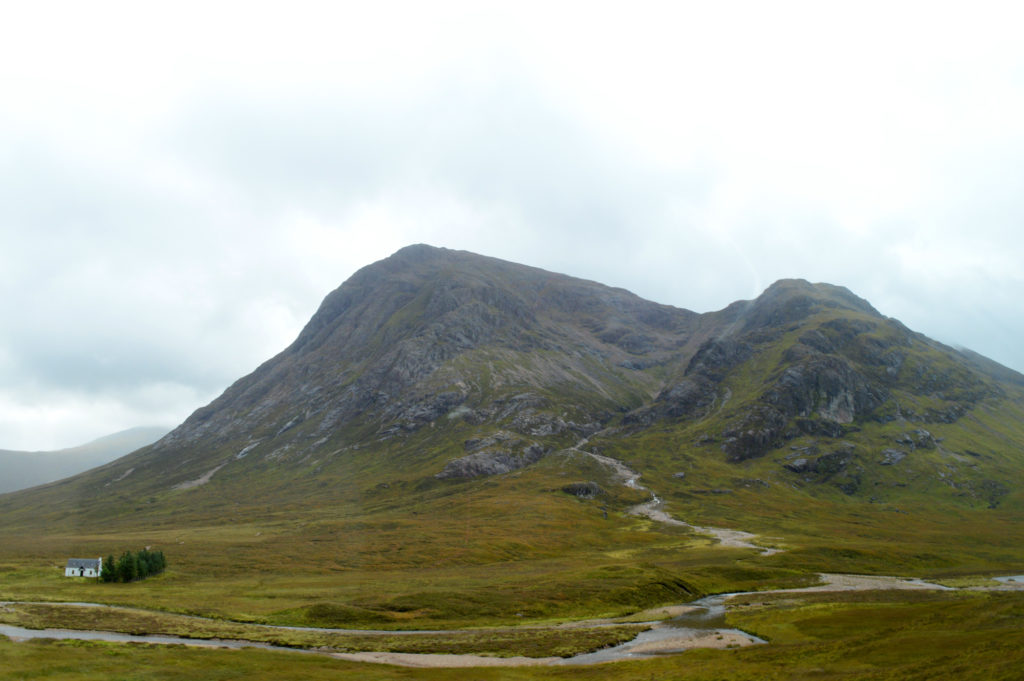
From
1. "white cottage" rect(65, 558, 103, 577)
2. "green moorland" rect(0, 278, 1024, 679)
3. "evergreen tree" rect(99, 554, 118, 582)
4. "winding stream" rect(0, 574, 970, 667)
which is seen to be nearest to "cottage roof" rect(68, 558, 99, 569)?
"white cottage" rect(65, 558, 103, 577)

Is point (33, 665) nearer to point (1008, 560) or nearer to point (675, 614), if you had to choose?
point (675, 614)


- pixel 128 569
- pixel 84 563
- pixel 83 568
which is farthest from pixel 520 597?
pixel 84 563

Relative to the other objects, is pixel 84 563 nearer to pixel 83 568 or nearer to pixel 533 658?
pixel 83 568

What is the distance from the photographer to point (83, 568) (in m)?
126

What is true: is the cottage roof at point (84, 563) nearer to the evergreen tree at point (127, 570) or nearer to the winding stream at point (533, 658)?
the evergreen tree at point (127, 570)

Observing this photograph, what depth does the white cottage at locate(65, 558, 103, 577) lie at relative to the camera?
411 feet

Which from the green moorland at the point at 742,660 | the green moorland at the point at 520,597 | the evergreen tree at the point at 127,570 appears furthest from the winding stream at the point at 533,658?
the evergreen tree at the point at 127,570

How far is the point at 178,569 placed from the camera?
132375 mm

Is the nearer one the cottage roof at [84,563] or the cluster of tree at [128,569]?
the cluster of tree at [128,569]

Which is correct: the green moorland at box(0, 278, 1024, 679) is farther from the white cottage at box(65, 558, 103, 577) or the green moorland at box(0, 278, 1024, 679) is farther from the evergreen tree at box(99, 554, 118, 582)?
the evergreen tree at box(99, 554, 118, 582)

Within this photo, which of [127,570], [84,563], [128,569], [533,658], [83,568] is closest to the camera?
[533,658]

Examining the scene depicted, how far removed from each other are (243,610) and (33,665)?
38000 mm

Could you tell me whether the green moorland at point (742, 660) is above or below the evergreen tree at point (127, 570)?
above

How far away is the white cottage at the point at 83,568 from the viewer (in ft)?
411
